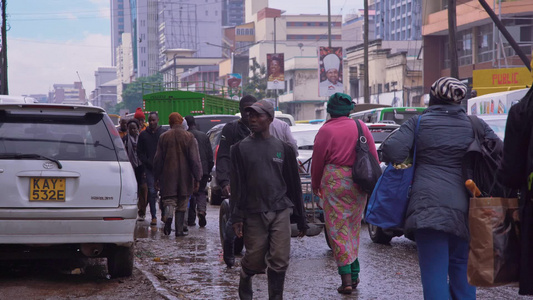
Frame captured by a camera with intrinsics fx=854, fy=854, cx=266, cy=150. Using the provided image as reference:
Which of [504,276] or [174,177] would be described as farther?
[174,177]

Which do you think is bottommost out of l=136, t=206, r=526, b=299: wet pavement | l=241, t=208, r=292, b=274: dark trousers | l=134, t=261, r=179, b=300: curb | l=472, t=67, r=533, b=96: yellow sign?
l=136, t=206, r=526, b=299: wet pavement

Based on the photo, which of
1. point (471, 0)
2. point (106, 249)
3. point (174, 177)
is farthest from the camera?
point (471, 0)

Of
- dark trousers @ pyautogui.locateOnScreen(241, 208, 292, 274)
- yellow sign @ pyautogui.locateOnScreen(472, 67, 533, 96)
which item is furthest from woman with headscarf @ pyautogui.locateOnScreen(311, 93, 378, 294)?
yellow sign @ pyautogui.locateOnScreen(472, 67, 533, 96)

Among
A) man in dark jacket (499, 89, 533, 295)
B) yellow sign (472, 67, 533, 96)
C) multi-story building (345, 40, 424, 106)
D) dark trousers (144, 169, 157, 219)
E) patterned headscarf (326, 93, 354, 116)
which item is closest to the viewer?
man in dark jacket (499, 89, 533, 295)

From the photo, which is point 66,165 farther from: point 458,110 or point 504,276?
point 504,276

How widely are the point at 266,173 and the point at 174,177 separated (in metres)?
5.65

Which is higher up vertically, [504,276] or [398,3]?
[398,3]

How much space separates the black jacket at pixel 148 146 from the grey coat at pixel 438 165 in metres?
8.11

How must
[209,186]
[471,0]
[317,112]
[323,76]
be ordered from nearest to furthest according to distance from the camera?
[209,186] < [471,0] < [323,76] < [317,112]

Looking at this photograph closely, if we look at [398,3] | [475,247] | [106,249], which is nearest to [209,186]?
[106,249]

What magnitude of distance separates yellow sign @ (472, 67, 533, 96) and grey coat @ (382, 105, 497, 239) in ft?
93.0

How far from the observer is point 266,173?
6.18 m

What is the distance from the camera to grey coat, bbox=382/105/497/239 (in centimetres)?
530

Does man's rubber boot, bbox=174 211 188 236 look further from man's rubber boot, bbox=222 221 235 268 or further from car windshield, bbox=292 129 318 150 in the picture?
car windshield, bbox=292 129 318 150
